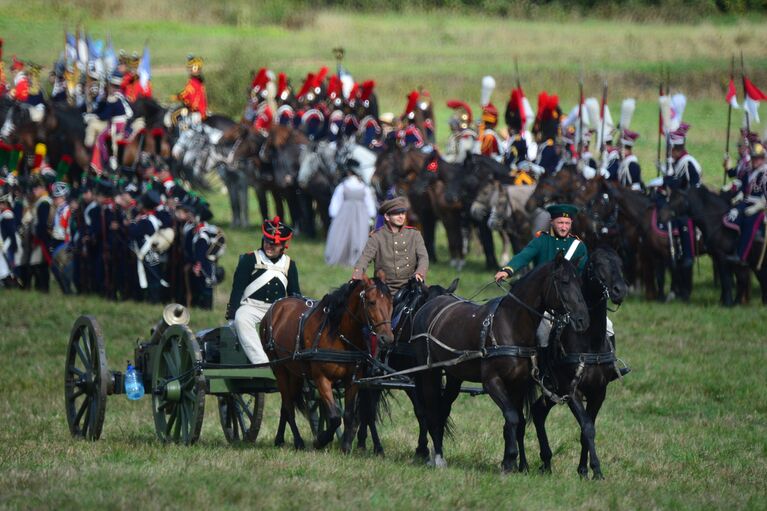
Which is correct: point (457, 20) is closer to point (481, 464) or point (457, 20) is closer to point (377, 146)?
point (377, 146)

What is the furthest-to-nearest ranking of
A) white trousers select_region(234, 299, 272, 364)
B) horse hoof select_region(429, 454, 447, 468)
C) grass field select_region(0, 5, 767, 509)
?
white trousers select_region(234, 299, 272, 364) < horse hoof select_region(429, 454, 447, 468) < grass field select_region(0, 5, 767, 509)

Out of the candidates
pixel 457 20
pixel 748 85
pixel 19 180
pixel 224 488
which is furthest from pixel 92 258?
pixel 457 20

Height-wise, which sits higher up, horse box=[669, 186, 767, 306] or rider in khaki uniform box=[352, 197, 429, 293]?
rider in khaki uniform box=[352, 197, 429, 293]

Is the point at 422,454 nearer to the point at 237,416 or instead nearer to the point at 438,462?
the point at 438,462

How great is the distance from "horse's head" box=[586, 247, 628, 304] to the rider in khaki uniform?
222 cm

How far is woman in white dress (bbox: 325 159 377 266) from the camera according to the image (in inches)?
1120

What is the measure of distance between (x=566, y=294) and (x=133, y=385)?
432 cm

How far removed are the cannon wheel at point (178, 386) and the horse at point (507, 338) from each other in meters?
1.88

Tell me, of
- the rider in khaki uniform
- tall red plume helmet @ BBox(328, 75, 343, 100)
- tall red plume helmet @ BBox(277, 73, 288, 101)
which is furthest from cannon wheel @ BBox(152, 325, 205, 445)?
tall red plume helmet @ BBox(277, 73, 288, 101)

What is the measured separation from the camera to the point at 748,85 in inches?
994

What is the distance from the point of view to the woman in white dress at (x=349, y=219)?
28.4 metres

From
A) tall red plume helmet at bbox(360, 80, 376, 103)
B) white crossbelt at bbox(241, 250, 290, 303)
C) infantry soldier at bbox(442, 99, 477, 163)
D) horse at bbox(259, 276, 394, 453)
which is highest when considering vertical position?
tall red plume helmet at bbox(360, 80, 376, 103)

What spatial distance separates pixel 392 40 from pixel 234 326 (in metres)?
46.4

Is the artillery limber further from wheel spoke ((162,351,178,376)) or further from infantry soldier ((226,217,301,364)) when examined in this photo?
infantry soldier ((226,217,301,364))
